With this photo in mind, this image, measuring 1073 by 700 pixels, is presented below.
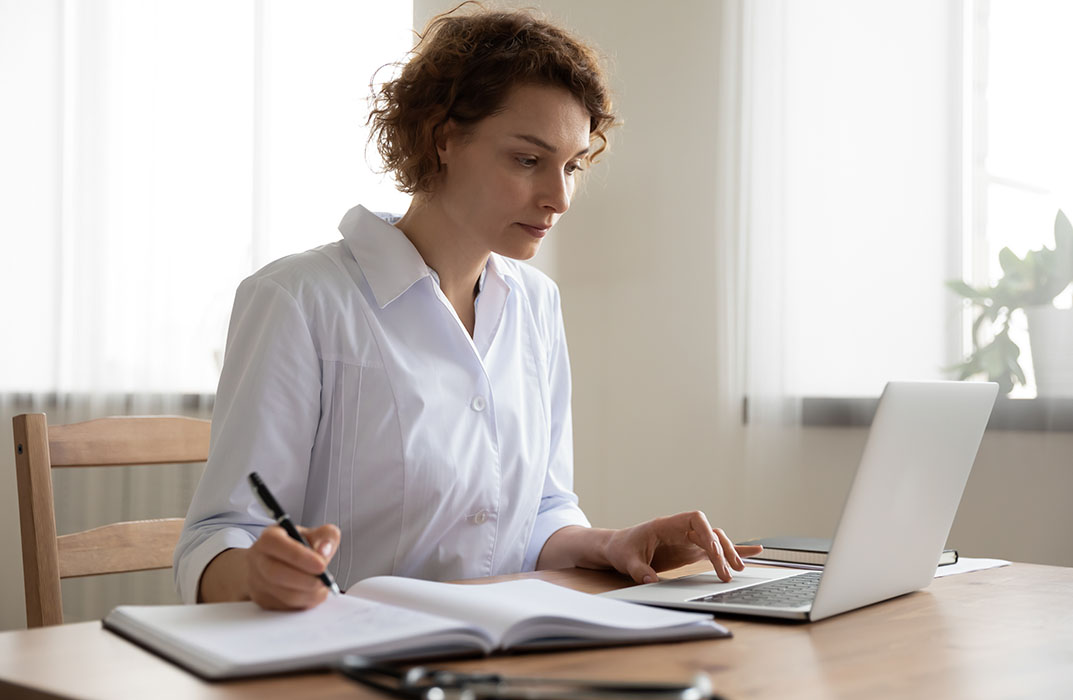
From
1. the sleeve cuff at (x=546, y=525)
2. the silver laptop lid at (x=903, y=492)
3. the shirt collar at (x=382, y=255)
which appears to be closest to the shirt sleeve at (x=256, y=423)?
the shirt collar at (x=382, y=255)

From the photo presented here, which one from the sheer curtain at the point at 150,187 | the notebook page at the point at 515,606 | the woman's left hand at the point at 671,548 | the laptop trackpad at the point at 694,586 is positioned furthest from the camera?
the sheer curtain at the point at 150,187

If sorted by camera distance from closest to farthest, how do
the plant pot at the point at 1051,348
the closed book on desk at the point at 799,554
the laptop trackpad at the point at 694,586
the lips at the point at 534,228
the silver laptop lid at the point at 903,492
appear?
1. the silver laptop lid at the point at 903,492
2. the laptop trackpad at the point at 694,586
3. the closed book on desk at the point at 799,554
4. the lips at the point at 534,228
5. the plant pot at the point at 1051,348

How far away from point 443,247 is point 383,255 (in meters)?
0.11

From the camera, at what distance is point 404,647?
71cm

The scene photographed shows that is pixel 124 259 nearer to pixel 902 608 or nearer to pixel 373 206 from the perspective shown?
pixel 373 206

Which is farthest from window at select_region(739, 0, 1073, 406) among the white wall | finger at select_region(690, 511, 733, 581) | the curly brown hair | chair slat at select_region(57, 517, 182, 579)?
chair slat at select_region(57, 517, 182, 579)

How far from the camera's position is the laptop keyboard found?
97 cm

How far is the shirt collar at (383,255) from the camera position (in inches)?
52.0

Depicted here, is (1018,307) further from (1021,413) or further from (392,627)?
(392,627)

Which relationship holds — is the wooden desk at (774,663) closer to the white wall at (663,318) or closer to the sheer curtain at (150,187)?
the white wall at (663,318)

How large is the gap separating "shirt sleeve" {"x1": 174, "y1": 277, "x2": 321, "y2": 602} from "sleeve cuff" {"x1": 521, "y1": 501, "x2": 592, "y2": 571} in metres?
0.34

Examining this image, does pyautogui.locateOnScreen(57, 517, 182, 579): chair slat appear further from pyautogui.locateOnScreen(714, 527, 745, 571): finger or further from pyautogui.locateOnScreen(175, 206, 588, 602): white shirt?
pyautogui.locateOnScreen(714, 527, 745, 571): finger

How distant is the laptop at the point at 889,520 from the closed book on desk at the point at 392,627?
0.13 meters

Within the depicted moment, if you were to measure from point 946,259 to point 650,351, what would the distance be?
2.67 feet
